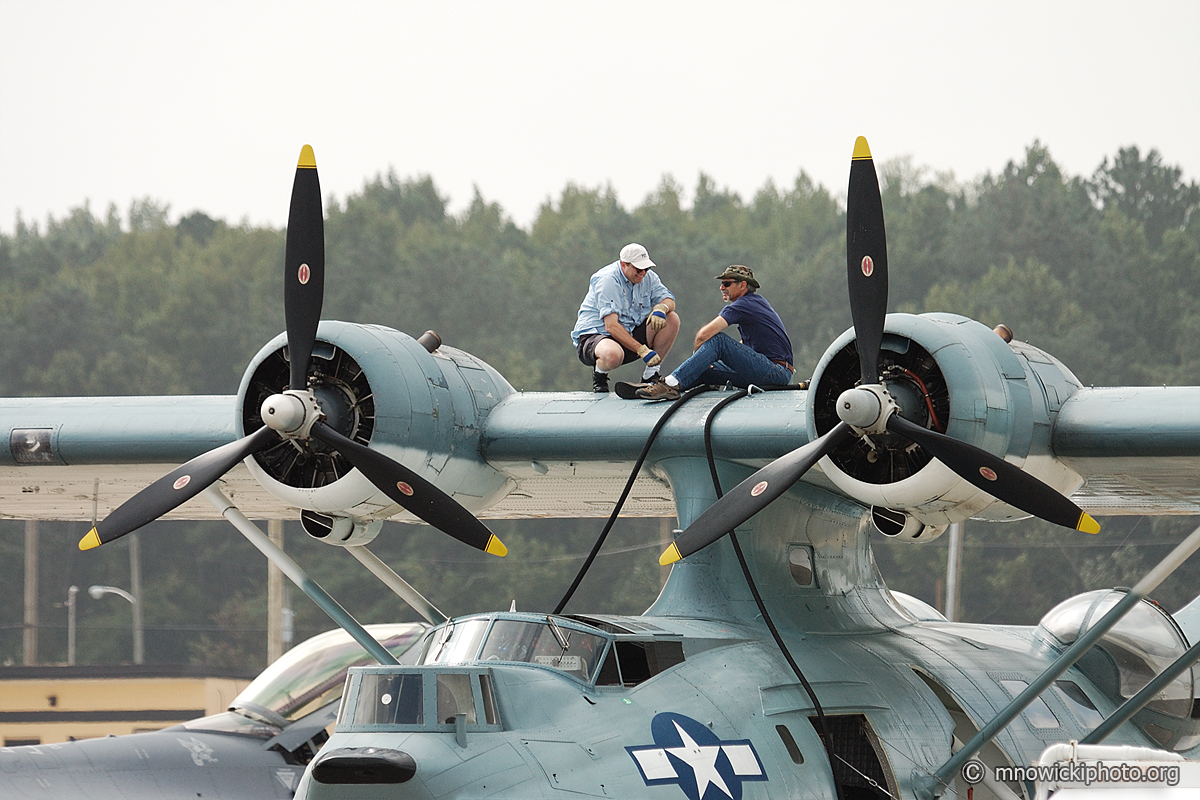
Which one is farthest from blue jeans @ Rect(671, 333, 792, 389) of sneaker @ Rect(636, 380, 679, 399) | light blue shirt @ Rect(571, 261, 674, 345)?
light blue shirt @ Rect(571, 261, 674, 345)

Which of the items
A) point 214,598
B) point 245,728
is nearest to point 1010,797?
point 245,728

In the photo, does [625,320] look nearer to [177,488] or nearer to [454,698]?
[177,488]

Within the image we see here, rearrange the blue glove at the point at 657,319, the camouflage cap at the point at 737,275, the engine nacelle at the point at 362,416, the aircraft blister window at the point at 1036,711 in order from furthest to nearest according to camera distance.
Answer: the blue glove at the point at 657,319 → the camouflage cap at the point at 737,275 → the aircraft blister window at the point at 1036,711 → the engine nacelle at the point at 362,416

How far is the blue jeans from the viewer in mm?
11469

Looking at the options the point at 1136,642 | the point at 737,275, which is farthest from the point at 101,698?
the point at 1136,642

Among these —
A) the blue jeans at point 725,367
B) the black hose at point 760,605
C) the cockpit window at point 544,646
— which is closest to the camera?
the cockpit window at point 544,646

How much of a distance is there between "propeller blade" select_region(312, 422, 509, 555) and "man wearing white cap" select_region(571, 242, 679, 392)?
191 cm

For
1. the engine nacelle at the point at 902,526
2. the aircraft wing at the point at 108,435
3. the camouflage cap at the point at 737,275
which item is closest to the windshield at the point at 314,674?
the aircraft wing at the point at 108,435

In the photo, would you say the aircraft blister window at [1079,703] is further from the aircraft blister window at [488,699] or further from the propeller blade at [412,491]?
the aircraft blister window at [488,699]

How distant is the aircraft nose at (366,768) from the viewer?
24.9ft

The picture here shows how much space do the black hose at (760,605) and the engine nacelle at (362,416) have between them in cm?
185

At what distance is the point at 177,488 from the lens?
34.4 feet

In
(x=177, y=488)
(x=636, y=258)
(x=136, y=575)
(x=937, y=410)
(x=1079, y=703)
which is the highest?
(x=636, y=258)

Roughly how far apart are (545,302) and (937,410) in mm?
61402
